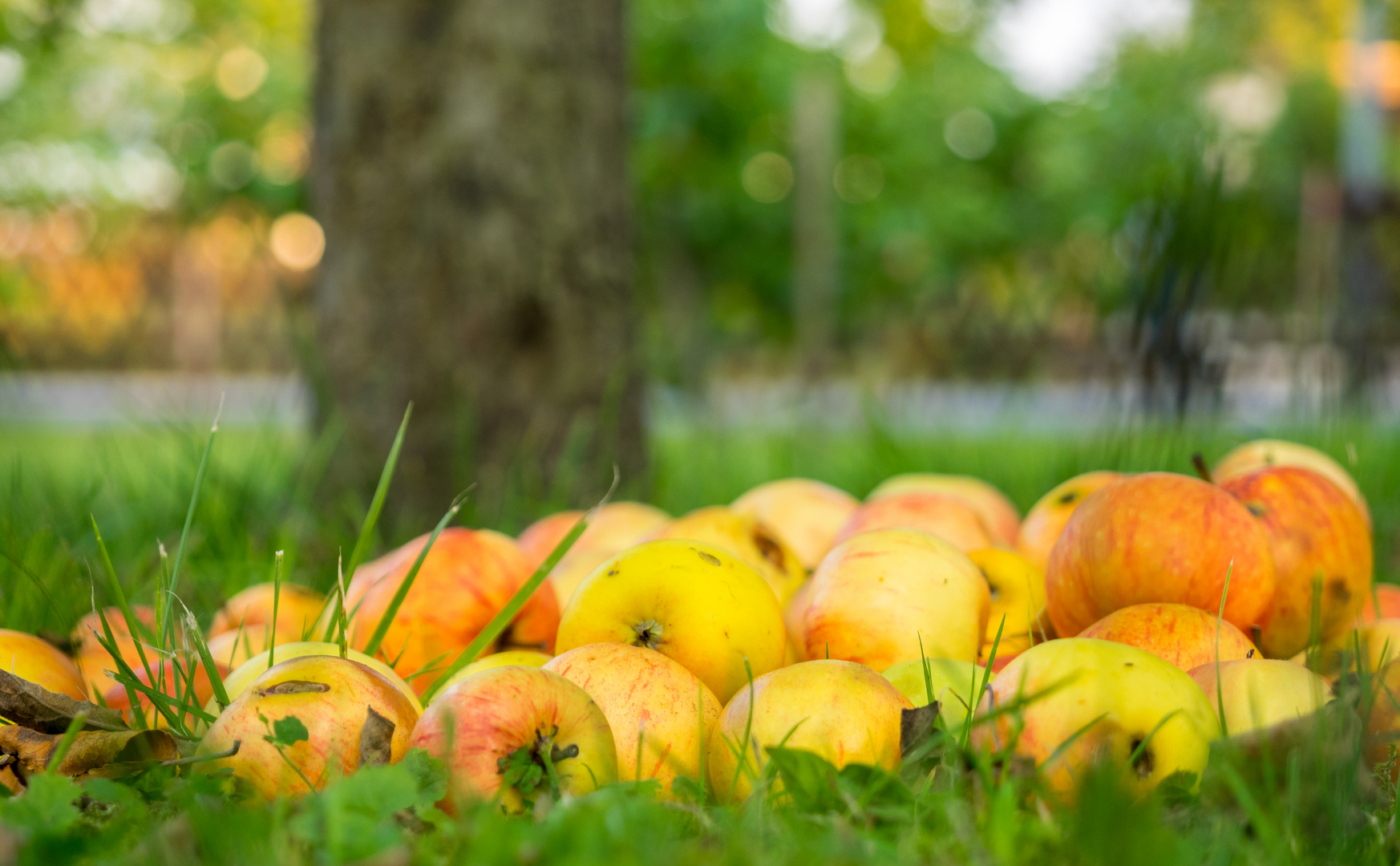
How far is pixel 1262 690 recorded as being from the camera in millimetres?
1152

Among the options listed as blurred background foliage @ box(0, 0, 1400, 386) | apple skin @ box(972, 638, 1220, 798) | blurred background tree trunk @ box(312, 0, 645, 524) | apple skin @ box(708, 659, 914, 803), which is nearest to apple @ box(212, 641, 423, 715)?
apple skin @ box(708, 659, 914, 803)

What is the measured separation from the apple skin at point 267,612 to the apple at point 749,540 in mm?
A: 577

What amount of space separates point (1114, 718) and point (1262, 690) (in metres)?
0.21

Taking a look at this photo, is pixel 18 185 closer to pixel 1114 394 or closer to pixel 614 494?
pixel 614 494

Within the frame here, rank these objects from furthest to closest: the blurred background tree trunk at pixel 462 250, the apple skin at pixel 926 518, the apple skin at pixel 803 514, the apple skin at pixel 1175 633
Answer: the blurred background tree trunk at pixel 462 250, the apple skin at pixel 803 514, the apple skin at pixel 926 518, the apple skin at pixel 1175 633

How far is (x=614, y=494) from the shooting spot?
3.16 m

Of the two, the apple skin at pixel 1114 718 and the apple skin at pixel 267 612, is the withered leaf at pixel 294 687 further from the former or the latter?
the apple skin at pixel 1114 718

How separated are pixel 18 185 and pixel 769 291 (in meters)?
8.04

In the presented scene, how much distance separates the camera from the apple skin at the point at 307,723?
3.58 feet

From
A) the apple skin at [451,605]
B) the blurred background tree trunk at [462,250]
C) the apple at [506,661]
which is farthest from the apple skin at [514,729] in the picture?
the blurred background tree trunk at [462,250]

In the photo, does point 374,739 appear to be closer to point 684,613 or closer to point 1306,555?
point 684,613

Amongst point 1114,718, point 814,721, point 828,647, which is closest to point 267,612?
point 828,647

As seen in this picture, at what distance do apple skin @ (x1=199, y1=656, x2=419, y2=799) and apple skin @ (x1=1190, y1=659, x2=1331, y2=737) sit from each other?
87 cm

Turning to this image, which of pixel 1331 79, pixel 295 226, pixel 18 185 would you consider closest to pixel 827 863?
pixel 18 185
